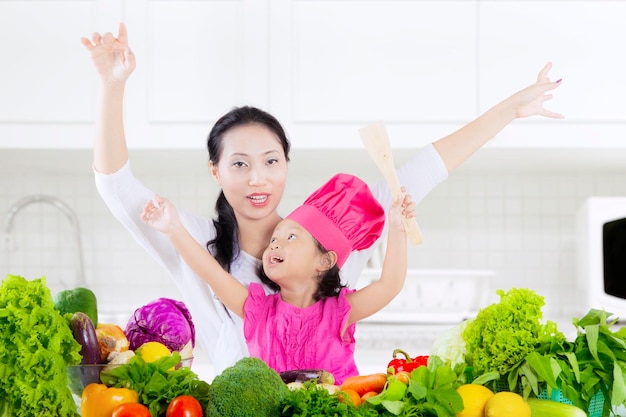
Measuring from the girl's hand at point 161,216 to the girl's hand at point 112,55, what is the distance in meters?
0.18

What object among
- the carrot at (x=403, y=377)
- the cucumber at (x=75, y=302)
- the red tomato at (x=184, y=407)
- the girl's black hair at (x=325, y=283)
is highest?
the girl's black hair at (x=325, y=283)

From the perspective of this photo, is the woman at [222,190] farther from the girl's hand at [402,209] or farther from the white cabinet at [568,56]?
the white cabinet at [568,56]

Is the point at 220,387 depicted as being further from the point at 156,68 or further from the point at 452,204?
the point at 452,204

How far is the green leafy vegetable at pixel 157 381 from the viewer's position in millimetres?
831

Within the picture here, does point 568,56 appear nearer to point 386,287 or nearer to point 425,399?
point 386,287

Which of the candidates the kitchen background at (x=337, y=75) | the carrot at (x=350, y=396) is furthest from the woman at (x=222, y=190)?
the kitchen background at (x=337, y=75)

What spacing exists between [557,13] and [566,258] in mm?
978

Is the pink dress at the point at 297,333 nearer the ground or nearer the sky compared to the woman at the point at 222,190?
nearer the ground

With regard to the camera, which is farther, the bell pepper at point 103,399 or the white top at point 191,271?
the white top at point 191,271

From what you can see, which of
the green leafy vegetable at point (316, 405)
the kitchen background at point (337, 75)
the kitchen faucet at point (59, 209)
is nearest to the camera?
the green leafy vegetable at point (316, 405)

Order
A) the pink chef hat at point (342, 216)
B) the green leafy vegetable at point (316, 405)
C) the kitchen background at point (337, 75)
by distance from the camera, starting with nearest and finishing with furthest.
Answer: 1. the green leafy vegetable at point (316, 405)
2. the pink chef hat at point (342, 216)
3. the kitchen background at point (337, 75)

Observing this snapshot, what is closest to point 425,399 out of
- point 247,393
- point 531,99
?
point 247,393

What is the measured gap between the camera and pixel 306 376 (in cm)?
86

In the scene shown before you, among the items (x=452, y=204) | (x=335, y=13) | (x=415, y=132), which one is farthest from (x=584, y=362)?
(x=452, y=204)
